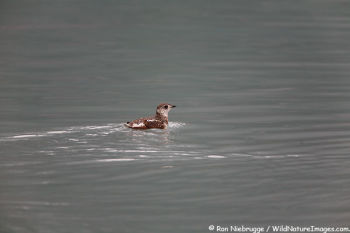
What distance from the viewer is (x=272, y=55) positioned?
87.2 ft

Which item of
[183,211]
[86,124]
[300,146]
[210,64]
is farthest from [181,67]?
[183,211]

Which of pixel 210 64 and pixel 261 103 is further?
pixel 210 64

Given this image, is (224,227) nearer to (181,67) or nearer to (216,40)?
(181,67)

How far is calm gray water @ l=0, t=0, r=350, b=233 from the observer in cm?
→ 830

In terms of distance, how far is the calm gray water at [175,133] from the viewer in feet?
27.2

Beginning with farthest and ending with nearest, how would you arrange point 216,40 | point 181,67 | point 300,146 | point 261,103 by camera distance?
point 216,40 → point 181,67 → point 261,103 → point 300,146

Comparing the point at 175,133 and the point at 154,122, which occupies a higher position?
the point at 154,122

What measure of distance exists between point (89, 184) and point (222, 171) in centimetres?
168

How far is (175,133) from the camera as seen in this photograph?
12516 mm

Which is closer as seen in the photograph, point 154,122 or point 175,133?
point 175,133

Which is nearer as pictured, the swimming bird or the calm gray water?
the calm gray water

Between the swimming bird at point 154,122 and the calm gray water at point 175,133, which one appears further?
the swimming bird at point 154,122

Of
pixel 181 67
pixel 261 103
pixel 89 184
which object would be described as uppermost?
pixel 181 67

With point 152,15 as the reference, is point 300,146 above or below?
below
